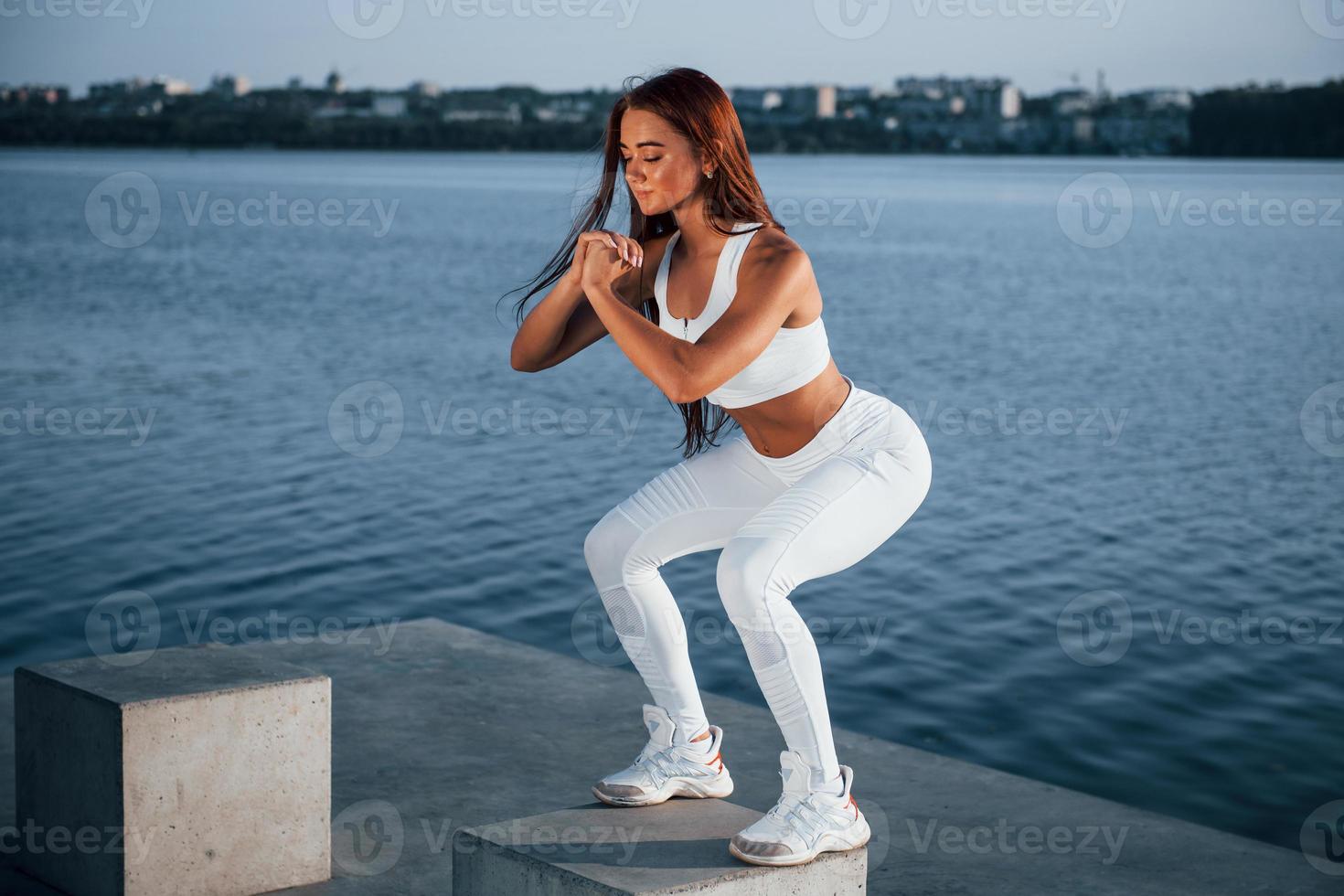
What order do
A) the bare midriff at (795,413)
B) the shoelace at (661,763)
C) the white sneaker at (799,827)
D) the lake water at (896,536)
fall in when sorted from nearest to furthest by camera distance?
the white sneaker at (799,827)
the bare midriff at (795,413)
the shoelace at (661,763)
the lake water at (896,536)

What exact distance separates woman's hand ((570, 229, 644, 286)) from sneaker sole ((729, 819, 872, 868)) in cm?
140

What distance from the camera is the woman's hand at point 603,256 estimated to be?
3578 millimetres

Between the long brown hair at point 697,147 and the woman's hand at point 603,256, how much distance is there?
17 cm

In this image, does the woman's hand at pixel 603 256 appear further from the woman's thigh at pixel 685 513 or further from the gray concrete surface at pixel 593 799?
the gray concrete surface at pixel 593 799

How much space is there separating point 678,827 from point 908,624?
596 centimetres

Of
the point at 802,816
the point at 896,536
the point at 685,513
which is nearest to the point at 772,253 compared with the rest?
the point at 685,513

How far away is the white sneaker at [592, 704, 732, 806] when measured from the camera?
A: 3906 millimetres

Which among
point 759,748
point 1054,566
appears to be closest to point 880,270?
point 1054,566

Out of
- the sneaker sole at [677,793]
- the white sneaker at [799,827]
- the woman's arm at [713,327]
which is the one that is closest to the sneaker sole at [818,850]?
the white sneaker at [799,827]

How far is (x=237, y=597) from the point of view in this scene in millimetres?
9930

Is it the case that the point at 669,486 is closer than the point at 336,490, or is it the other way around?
the point at 669,486

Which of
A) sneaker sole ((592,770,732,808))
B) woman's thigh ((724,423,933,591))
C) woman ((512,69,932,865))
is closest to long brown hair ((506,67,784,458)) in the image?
woman ((512,69,932,865))

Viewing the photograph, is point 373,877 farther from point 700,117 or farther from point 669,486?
point 700,117

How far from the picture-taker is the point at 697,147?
3701 millimetres
